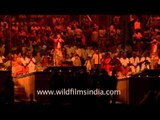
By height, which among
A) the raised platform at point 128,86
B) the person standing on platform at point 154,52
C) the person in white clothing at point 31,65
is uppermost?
the person standing on platform at point 154,52

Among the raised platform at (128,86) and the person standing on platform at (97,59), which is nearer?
the raised platform at (128,86)

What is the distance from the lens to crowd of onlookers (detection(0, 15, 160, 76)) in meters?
22.3

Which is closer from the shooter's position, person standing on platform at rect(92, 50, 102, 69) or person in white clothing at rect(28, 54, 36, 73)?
person standing on platform at rect(92, 50, 102, 69)

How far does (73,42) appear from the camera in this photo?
75.5 feet

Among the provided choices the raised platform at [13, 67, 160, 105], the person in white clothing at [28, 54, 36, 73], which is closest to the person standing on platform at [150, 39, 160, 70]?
the raised platform at [13, 67, 160, 105]

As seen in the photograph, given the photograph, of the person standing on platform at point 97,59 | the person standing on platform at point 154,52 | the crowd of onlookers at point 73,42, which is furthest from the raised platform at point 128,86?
the person standing on platform at point 154,52

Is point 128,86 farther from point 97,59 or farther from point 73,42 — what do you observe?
point 73,42

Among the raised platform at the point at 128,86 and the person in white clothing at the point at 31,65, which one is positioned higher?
the person in white clothing at the point at 31,65

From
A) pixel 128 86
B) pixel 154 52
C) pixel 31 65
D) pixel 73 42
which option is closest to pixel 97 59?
pixel 73 42

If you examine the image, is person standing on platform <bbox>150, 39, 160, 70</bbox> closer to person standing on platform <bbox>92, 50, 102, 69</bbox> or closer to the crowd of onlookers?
the crowd of onlookers

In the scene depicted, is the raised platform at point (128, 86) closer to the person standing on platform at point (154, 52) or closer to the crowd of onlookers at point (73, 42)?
the crowd of onlookers at point (73, 42)

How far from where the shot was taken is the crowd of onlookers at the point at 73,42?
73.3 ft

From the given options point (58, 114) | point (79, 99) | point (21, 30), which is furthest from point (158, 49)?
point (58, 114)

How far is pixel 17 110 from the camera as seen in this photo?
10539 millimetres
